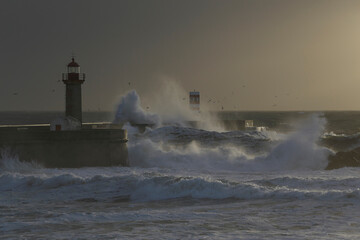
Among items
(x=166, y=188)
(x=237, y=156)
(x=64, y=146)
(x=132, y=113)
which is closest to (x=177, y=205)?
(x=166, y=188)

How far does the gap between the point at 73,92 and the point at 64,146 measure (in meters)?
4.65

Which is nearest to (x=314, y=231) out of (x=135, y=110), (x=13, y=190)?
(x=13, y=190)

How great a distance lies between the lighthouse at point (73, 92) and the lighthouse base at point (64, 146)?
391 centimetres

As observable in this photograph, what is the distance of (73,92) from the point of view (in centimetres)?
1959

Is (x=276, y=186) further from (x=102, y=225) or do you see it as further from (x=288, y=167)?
(x=288, y=167)

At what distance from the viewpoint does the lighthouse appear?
19516mm

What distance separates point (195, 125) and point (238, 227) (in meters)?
23.5

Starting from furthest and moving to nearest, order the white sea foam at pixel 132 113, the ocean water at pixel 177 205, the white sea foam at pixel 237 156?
1. the white sea foam at pixel 132 113
2. the white sea foam at pixel 237 156
3. the ocean water at pixel 177 205

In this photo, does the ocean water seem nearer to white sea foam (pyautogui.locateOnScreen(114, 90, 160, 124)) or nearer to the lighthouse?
the lighthouse

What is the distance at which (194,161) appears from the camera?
17.9 metres

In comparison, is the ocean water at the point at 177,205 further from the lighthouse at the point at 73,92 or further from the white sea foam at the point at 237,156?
the lighthouse at the point at 73,92

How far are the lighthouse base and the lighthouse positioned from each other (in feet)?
12.8

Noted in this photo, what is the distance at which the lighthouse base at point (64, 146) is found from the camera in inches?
583

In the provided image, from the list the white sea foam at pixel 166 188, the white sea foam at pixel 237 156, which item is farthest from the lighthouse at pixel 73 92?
the white sea foam at pixel 166 188
